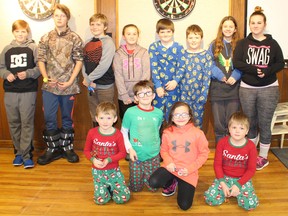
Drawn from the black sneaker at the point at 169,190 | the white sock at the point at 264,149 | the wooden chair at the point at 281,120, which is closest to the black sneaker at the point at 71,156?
the black sneaker at the point at 169,190

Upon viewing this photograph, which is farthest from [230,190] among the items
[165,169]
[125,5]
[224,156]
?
[125,5]

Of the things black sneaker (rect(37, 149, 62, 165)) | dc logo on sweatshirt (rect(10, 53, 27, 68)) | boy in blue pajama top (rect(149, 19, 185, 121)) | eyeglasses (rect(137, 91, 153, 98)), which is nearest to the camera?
eyeglasses (rect(137, 91, 153, 98))

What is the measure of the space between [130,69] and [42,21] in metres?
1.14

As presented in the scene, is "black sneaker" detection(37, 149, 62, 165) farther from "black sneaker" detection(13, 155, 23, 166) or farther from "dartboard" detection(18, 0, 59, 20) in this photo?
"dartboard" detection(18, 0, 59, 20)

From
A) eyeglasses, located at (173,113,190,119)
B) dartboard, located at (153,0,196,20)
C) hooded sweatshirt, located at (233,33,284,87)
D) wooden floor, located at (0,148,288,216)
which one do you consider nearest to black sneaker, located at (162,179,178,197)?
wooden floor, located at (0,148,288,216)

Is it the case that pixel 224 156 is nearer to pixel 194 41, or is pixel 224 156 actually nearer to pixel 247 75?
pixel 247 75

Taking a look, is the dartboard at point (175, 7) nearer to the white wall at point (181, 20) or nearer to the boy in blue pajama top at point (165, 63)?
the white wall at point (181, 20)

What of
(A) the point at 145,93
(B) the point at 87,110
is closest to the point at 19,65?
(B) the point at 87,110

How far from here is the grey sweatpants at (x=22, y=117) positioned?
328 cm

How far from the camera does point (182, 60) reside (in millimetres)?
3191

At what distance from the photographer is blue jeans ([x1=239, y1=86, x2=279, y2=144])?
313 cm

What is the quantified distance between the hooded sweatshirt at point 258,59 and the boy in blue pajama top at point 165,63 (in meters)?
0.51

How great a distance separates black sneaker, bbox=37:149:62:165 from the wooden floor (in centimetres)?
8

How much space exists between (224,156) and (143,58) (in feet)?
3.91
